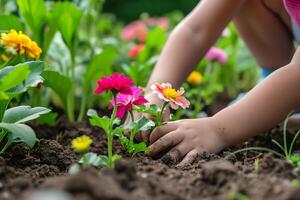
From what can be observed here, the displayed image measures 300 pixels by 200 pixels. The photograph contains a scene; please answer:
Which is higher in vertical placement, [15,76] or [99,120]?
[15,76]

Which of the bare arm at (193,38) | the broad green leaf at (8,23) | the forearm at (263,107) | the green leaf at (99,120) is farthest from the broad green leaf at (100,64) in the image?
the green leaf at (99,120)

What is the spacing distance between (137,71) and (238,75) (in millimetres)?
878

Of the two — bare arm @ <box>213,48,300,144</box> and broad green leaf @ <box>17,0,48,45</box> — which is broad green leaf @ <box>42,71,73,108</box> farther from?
bare arm @ <box>213,48,300,144</box>

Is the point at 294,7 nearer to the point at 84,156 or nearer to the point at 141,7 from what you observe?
the point at 84,156

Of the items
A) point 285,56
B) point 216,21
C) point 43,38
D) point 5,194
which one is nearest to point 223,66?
point 285,56

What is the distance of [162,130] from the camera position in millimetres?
1414

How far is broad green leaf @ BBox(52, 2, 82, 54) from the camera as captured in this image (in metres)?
1.88

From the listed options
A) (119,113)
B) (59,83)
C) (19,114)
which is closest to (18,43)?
(19,114)

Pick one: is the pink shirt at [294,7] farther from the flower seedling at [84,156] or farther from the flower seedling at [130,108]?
the flower seedling at [84,156]

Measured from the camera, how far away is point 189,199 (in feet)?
3.25

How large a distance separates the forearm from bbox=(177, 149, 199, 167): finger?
10 cm

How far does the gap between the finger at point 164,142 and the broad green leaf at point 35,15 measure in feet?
2.28

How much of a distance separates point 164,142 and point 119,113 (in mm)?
127

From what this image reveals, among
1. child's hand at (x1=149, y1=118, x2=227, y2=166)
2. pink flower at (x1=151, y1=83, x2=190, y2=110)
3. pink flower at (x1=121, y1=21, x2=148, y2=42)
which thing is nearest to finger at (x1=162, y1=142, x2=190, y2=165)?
child's hand at (x1=149, y1=118, x2=227, y2=166)
